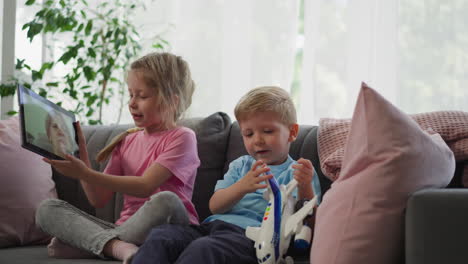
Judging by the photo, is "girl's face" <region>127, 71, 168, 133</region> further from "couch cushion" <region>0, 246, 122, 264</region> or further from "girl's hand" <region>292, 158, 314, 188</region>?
"girl's hand" <region>292, 158, 314, 188</region>

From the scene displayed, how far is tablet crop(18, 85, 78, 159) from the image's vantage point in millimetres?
1508

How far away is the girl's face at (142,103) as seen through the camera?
1.88 m

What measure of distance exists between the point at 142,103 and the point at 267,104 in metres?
0.44

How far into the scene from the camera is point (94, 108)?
3369 mm

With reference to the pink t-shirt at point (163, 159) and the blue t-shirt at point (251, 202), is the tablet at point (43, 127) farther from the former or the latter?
the blue t-shirt at point (251, 202)

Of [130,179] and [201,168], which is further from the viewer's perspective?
[201,168]

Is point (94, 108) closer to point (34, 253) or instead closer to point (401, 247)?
point (34, 253)

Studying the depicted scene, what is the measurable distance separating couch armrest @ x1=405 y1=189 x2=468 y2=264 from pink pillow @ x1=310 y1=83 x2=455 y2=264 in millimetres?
74

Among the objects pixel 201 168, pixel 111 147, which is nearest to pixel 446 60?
pixel 201 168

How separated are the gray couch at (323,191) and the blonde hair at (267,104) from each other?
21 cm

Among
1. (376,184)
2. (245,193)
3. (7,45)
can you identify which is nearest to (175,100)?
(245,193)

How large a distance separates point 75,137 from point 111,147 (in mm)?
211

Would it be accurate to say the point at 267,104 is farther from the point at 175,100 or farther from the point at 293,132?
the point at 175,100

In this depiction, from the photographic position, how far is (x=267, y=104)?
1659 mm
